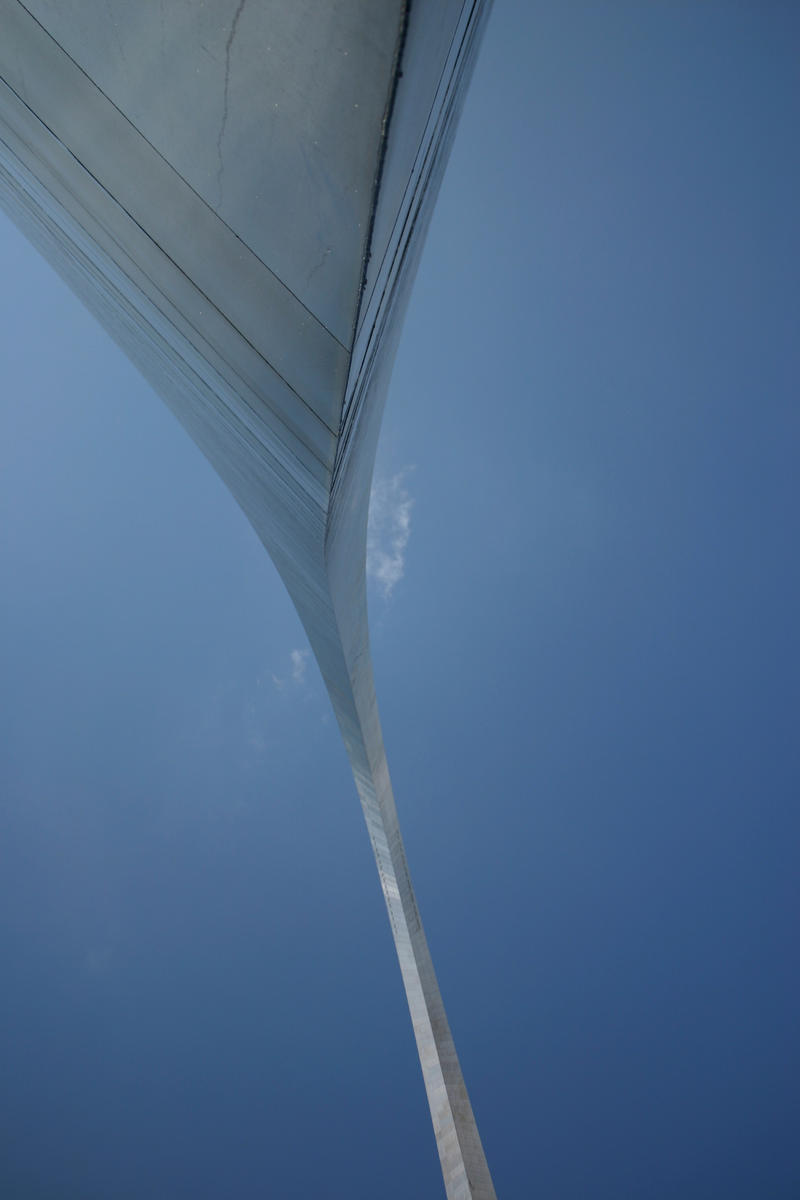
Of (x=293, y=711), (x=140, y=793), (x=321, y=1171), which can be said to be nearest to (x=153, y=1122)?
(x=321, y=1171)

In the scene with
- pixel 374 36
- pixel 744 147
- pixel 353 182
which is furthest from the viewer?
pixel 744 147

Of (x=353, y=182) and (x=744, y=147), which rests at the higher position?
(x=744, y=147)

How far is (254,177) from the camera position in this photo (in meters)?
1.77

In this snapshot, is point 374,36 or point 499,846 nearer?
point 374,36

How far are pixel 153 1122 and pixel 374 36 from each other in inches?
902

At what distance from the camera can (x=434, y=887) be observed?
20.5 metres

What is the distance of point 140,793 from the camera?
824 inches

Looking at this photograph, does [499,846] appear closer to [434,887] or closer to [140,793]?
[434,887]

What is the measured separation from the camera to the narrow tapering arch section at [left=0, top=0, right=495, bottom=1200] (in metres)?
1.50

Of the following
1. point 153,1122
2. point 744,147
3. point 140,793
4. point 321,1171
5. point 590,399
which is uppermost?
point 744,147

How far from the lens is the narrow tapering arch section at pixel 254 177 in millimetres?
1498

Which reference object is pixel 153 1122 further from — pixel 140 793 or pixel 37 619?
pixel 37 619

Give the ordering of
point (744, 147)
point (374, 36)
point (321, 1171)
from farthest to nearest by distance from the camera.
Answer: point (321, 1171) → point (744, 147) → point (374, 36)

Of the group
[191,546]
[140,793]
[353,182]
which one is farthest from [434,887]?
[353,182]
